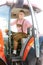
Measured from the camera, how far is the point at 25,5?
3.65 meters

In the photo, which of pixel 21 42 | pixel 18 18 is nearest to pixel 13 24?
pixel 18 18

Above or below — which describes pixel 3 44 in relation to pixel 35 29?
below

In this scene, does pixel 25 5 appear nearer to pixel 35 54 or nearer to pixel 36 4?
pixel 36 4

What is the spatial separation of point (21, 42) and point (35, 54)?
0.40 m

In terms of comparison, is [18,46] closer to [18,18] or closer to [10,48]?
[10,48]

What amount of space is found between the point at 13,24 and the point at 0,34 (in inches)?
14.2

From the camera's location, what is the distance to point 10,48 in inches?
139

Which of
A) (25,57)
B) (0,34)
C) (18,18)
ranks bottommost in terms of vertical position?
(25,57)

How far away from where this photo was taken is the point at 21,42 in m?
3.59

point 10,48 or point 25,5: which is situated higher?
point 25,5

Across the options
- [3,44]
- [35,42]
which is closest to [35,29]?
[35,42]

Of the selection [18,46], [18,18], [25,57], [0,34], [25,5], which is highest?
[25,5]

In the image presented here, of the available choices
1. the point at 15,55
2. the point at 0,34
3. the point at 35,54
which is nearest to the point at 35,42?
the point at 35,54

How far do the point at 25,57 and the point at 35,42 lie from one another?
1.28 ft
